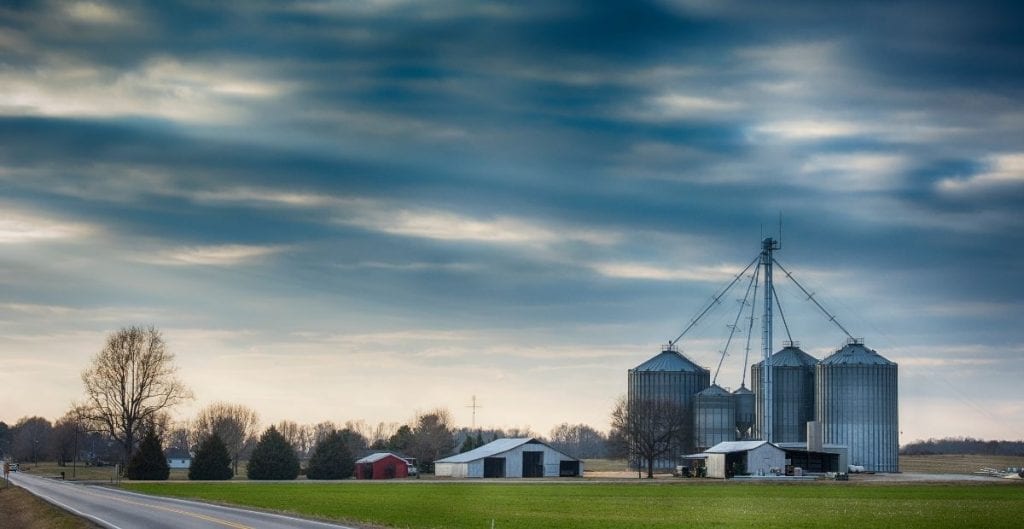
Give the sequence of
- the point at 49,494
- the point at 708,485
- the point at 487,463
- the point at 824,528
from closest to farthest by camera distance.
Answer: the point at 824,528
the point at 49,494
the point at 708,485
the point at 487,463

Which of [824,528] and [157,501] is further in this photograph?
[157,501]

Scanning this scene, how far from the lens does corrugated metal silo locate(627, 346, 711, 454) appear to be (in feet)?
508

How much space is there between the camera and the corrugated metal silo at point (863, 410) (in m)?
143

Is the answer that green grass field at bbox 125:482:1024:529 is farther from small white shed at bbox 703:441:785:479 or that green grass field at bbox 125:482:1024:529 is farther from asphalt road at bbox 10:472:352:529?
small white shed at bbox 703:441:785:479

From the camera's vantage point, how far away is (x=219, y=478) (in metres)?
125

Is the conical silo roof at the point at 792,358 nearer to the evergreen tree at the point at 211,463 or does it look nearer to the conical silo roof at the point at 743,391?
the conical silo roof at the point at 743,391

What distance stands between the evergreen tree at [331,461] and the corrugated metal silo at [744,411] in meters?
53.0

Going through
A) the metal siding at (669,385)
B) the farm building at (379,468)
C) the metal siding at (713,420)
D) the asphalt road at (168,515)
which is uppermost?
the metal siding at (669,385)

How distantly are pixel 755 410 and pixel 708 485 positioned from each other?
5475 centimetres

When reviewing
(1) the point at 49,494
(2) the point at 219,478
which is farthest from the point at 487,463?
(1) the point at 49,494

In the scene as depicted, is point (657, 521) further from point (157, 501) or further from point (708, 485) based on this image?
point (708, 485)

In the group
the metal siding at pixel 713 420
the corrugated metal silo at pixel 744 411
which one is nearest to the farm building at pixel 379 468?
the metal siding at pixel 713 420

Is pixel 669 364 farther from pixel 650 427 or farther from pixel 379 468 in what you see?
pixel 379 468

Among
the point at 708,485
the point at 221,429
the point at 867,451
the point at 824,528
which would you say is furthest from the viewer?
the point at 221,429
